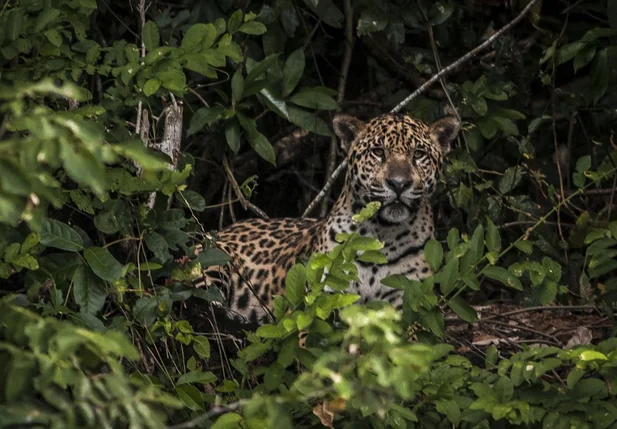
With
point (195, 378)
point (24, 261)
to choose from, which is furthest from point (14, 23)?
point (195, 378)

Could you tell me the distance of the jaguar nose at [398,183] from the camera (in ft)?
24.2

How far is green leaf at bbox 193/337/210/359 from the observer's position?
603cm

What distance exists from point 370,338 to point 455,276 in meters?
2.00

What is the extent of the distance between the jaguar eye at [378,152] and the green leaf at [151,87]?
5.83 feet

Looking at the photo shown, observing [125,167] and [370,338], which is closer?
[370,338]

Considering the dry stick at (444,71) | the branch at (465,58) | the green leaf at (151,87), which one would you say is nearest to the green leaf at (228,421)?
the green leaf at (151,87)

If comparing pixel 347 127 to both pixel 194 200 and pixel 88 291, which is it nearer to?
pixel 194 200

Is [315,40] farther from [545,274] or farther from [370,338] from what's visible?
[370,338]

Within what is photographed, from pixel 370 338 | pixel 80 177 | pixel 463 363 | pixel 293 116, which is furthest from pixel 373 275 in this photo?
pixel 80 177

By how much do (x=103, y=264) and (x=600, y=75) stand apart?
374cm

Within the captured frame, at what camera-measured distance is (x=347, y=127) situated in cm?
800

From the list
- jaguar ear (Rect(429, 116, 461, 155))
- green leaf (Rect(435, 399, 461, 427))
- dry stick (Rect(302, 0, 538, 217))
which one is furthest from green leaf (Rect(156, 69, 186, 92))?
dry stick (Rect(302, 0, 538, 217))

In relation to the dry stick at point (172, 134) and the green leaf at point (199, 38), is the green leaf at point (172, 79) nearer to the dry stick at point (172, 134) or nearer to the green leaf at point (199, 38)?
the green leaf at point (199, 38)

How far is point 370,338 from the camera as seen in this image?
3826 millimetres
